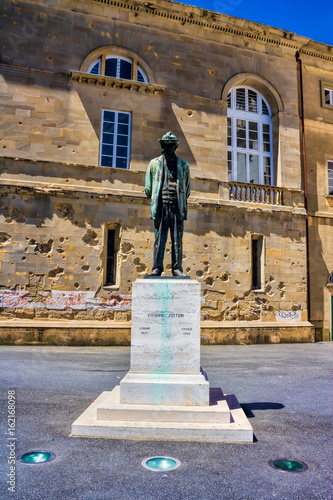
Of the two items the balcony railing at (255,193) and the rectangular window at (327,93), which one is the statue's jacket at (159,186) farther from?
the rectangular window at (327,93)

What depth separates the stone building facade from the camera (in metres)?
12.2

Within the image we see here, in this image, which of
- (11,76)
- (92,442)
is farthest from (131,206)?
(92,442)

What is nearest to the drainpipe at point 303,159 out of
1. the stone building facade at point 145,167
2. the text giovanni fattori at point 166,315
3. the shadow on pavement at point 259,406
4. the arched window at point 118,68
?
the stone building facade at point 145,167

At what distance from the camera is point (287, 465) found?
370 centimetres

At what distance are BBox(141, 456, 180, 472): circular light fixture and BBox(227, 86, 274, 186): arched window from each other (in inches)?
496

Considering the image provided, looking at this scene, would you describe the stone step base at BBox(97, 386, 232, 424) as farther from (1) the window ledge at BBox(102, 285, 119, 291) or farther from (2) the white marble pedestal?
(1) the window ledge at BBox(102, 285, 119, 291)

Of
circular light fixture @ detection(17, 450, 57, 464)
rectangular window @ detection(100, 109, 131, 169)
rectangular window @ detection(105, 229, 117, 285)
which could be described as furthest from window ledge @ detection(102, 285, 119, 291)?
circular light fixture @ detection(17, 450, 57, 464)

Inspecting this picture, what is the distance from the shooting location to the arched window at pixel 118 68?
44.6 ft

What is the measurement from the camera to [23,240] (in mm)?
11992

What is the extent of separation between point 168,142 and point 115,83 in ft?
30.0

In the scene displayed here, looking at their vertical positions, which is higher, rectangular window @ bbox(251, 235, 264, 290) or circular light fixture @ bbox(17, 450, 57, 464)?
rectangular window @ bbox(251, 235, 264, 290)

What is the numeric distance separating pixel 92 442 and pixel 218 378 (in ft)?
12.7

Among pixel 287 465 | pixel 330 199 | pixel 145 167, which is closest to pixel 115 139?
pixel 145 167

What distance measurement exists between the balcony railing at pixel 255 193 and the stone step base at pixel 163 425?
10617mm
